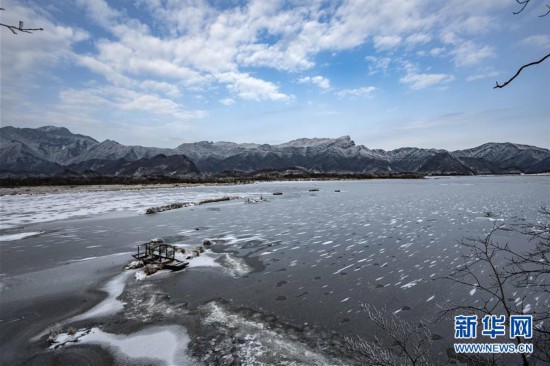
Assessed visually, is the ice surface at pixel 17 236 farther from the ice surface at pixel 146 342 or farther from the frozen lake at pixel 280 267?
the ice surface at pixel 146 342

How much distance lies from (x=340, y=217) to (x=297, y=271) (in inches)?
706

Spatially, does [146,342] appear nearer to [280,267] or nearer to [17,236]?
[280,267]

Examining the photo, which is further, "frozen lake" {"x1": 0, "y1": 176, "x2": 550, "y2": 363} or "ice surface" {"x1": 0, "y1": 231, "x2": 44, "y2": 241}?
"ice surface" {"x1": 0, "y1": 231, "x2": 44, "y2": 241}

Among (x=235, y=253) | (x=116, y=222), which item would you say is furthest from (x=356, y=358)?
(x=116, y=222)

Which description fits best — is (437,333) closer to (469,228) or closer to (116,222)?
(469,228)

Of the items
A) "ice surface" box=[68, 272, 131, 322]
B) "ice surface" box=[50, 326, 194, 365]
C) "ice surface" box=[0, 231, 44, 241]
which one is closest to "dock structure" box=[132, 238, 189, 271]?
"ice surface" box=[68, 272, 131, 322]

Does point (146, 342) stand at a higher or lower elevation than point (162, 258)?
lower

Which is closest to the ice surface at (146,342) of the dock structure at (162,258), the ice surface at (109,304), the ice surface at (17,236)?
the ice surface at (109,304)

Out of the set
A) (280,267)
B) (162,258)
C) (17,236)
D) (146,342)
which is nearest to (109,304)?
(146,342)

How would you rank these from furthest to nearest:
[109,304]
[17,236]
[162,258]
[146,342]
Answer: [17,236] < [162,258] < [109,304] < [146,342]

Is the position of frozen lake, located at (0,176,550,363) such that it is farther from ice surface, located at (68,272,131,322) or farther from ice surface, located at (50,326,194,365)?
ice surface, located at (68,272,131,322)

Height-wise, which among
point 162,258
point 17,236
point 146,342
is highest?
point 162,258

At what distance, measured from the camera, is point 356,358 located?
776cm

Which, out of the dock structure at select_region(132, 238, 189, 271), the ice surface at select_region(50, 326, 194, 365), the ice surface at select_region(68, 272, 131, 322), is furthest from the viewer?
the dock structure at select_region(132, 238, 189, 271)
